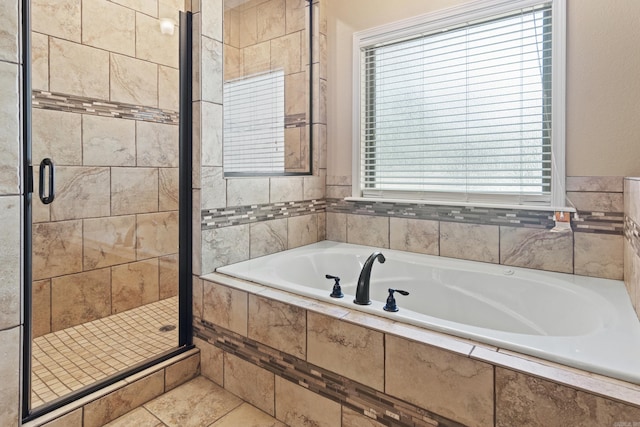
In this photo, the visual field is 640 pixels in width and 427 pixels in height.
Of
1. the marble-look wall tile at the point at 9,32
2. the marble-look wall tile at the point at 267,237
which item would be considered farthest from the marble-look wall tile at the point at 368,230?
the marble-look wall tile at the point at 9,32

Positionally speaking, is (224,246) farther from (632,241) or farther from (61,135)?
(632,241)

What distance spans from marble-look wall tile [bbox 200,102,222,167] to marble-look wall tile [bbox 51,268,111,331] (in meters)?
1.24

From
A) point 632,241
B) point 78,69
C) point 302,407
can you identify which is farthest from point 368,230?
point 78,69

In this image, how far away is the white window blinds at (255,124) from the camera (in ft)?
7.70

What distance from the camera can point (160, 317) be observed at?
7.97 feet

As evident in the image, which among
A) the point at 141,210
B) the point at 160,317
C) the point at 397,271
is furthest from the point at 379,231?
the point at 141,210

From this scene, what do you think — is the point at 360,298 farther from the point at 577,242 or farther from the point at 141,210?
the point at 141,210

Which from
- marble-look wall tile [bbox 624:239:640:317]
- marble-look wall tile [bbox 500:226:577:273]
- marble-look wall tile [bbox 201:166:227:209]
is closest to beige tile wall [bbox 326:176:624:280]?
marble-look wall tile [bbox 500:226:577:273]

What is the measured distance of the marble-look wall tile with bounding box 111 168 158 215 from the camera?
2607 millimetres

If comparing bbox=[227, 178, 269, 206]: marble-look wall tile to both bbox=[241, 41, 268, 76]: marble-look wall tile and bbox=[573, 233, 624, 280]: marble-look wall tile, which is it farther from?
bbox=[573, 233, 624, 280]: marble-look wall tile

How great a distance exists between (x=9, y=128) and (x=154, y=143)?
1.50m

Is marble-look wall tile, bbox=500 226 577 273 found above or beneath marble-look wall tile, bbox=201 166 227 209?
beneath

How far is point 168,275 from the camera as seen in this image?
2.42 metres

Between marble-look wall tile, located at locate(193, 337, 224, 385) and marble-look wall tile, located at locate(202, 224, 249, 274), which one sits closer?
marble-look wall tile, located at locate(193, 337, 224, 385)
